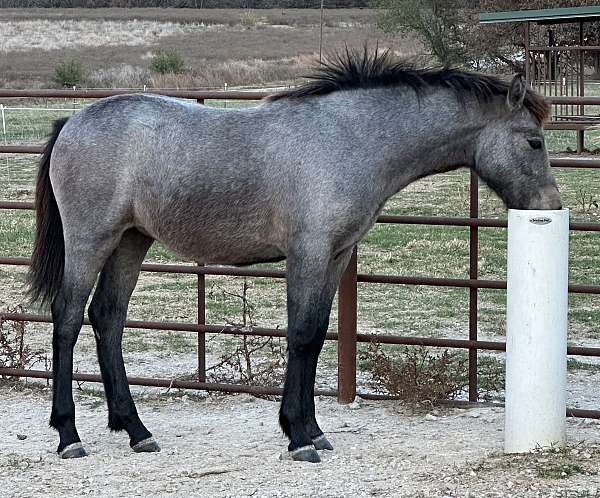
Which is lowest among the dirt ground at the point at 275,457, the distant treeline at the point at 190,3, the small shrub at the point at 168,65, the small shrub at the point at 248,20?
the dirt ground at the point at 275,457

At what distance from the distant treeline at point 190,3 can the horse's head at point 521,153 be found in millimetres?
69295

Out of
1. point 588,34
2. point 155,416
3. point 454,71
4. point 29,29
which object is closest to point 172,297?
point 155,416

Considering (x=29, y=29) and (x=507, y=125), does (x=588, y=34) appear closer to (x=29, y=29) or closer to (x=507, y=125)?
(x=507, y=125)

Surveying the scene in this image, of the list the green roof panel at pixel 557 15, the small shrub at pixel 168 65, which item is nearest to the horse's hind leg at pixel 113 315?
the green roof panel at pixel 557 15

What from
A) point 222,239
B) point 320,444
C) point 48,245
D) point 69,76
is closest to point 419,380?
point 320,444

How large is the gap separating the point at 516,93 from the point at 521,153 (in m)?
0.28

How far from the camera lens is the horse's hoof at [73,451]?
5.04 m

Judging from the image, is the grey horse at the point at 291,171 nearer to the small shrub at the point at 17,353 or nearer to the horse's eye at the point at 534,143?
the horse's eye at the point at 534,143

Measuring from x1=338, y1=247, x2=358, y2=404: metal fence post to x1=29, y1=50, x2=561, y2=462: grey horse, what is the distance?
2.44ft

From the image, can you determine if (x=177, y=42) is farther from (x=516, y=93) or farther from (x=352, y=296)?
(x=516, y=93)

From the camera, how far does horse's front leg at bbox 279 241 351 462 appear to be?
15.9ft

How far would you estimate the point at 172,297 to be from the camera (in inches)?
350

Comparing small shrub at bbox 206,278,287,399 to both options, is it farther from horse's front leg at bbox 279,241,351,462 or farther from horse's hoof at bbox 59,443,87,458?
horse's hoof at bbox 59,443,87,458

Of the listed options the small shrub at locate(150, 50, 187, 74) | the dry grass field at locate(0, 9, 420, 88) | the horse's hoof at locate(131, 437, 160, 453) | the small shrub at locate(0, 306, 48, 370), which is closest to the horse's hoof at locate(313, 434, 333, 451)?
the horse's hoof at locate(131, 437, 160, 453)
